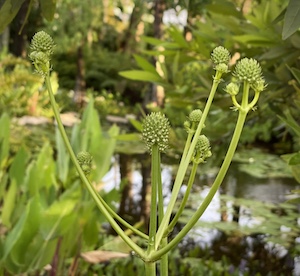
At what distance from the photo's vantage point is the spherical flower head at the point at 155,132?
0.37 m

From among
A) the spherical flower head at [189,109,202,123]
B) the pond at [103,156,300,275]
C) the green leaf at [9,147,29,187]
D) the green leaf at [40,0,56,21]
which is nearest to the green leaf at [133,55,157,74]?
the green leaf at [40,0,56,21]

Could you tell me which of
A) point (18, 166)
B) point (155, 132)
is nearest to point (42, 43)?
point (155, 132)

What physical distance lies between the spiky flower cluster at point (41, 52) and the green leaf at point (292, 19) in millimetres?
216

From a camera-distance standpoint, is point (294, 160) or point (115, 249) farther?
point (115, 249)

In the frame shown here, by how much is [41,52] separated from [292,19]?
0.24 m

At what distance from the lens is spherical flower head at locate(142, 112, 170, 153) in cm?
37

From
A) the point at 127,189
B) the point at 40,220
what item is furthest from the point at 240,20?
the point at 127,189

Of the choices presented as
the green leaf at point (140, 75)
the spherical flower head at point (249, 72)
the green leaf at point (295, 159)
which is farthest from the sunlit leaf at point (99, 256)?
the spherical flower head at point (249, 72)

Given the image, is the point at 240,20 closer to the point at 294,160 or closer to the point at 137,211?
the point at 294,160

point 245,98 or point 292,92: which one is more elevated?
point 292,92

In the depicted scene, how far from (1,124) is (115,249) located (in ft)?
2.42

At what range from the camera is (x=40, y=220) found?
5.61ft

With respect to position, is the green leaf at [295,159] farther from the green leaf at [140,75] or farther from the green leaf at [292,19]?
the green leaf at [140,75]

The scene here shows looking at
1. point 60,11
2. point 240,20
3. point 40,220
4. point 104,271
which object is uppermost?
point 60,11
